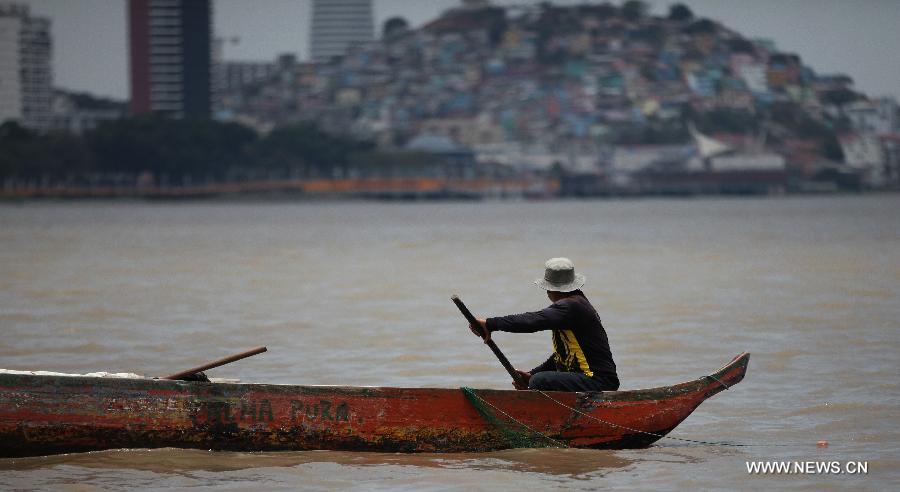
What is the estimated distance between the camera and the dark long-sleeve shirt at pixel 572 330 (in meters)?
12.0

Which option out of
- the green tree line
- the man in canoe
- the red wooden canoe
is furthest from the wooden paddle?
the green tree line

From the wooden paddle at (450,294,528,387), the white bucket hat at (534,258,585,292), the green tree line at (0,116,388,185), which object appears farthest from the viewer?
the green tree line at (0,116,388,185)

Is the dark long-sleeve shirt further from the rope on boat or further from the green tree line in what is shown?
the green tree line

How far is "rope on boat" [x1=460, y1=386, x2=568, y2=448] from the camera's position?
12.1 m

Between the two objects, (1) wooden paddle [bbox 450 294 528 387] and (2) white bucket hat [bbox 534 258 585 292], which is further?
(2) white bucket hat [bbox 534 258 585 292]

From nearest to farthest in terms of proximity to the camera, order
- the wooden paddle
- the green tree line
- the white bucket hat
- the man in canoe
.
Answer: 1. the wooden paddle
2. the man in canoe
3. the white bucket hat
4. the green tree line

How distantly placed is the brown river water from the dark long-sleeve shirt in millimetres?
735

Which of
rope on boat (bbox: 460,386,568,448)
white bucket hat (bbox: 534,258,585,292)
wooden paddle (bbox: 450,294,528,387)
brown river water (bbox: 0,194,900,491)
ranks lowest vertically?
brown river water (bbox: 0,194,900,491)

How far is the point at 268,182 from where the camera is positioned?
634ft

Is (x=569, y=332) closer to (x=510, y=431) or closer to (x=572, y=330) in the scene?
(x=572, y=330)

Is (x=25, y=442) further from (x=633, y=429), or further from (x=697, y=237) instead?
(x=697, y=237)

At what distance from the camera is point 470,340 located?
22.0m

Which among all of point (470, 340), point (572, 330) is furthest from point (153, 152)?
point (572, 330)

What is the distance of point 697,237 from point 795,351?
4844 centimetres
